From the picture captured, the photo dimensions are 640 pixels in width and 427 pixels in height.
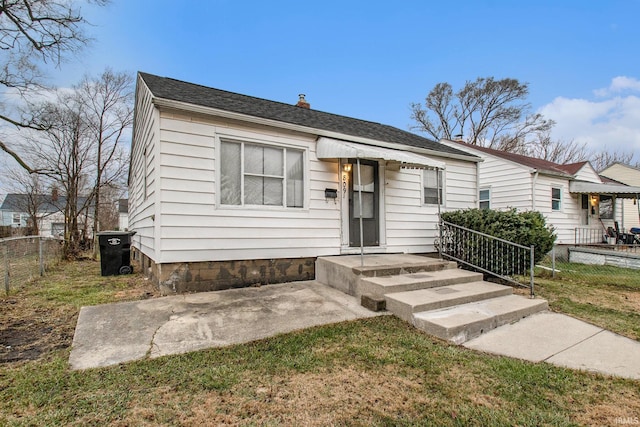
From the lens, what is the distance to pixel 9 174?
16031 mm

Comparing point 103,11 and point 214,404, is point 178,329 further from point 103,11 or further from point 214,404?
point 103,11

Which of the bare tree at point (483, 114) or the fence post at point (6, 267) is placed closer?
the fence post at point (6, 267)

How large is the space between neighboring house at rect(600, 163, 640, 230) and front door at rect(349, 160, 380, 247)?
16.0 metres

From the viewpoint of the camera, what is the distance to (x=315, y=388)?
2445mm

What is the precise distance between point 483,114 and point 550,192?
13.2 m

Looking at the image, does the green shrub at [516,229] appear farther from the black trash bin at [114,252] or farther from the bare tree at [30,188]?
the bare tree at [30,188]

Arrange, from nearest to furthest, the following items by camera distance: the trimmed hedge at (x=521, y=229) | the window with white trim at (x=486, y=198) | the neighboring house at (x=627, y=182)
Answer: the trimmed hedge at (x=521, y=229)
the window with white trim at (x=486, y=198)
the neighboring house at (x=627, y=182)

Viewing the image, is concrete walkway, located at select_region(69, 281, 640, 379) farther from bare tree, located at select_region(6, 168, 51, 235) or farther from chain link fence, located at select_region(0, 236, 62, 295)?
bare tree, located at select_region(6, 168, 51, 235)

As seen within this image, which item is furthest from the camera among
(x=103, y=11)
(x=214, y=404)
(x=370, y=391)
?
(x=103, y=11)

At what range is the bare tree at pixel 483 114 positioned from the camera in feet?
73.0

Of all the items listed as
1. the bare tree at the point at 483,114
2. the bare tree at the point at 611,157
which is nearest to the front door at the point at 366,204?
the bare tree at the point at 483,114

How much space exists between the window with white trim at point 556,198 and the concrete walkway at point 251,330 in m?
10.3

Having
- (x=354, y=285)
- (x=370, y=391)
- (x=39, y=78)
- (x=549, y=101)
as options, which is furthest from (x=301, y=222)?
(x=549, y=101)

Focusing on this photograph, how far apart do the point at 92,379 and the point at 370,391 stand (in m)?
2.25
